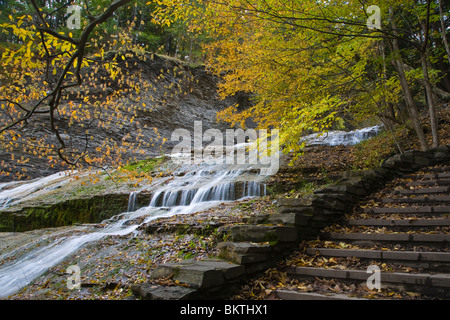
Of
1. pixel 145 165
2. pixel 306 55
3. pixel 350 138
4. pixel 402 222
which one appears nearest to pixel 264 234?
pixel 402 222

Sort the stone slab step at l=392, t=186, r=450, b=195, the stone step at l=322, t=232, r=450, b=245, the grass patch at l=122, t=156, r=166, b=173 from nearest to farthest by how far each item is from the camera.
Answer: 1. the stone step at l=322, t=232, r=450, b=245
2. the stone slab step at l=392, t=186, r=450, b=195
3. the grass patch at l=122, t=156, r=166, b=173

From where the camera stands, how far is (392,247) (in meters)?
4.11

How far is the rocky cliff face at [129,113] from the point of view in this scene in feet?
53.5

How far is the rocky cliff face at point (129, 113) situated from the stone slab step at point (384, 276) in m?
10.4

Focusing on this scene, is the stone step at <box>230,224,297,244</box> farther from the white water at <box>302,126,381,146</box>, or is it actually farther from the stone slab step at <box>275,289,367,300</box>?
the white water at <box>302,126,381,146</box>

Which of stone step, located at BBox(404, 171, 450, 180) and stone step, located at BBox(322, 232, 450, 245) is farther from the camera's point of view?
stone step, located at BBox(404, 171, 450, 180)

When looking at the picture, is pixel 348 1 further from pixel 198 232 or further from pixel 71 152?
pixel 71 152

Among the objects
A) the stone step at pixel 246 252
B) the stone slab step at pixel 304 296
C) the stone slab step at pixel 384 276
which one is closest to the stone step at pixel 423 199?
the stone slab step at pixel 384 276

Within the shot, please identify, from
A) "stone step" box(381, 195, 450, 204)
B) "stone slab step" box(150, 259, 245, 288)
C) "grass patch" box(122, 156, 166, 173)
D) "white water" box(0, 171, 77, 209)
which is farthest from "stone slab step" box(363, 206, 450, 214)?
"white water" box(0, 171, 77, 209)

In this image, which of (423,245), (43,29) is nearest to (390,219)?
(423,245)

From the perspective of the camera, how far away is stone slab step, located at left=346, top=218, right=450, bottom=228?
14.2ft

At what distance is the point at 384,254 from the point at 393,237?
1.51 feet

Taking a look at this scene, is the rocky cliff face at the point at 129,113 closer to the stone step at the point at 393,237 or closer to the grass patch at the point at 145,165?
the grass patch at the point at 145,165

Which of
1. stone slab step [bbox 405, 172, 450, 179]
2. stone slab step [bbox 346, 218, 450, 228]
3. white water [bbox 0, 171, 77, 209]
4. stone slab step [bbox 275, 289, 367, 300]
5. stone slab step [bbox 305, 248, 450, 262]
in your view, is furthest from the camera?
white water [bbox 0, 171, 77, 209]
